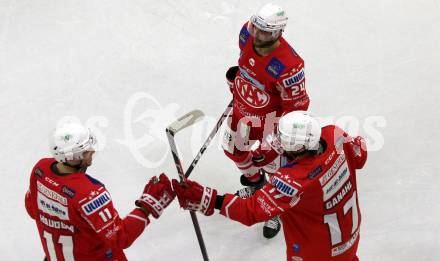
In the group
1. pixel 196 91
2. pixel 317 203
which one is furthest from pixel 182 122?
pixel 196 91

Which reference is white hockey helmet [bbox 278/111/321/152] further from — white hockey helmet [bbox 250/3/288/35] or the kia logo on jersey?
the kia logo on jersey

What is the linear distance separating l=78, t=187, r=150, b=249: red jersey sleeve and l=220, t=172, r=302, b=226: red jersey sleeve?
503mm

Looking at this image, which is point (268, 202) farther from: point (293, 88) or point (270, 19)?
point (270, 19)

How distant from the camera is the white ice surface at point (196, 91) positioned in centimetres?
435

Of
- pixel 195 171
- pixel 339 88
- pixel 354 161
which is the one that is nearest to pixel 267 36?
pixel 354 161

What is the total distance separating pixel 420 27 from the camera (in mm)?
5988

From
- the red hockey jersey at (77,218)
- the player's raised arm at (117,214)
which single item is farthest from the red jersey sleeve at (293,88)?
the red hockey jersey at (77,218)

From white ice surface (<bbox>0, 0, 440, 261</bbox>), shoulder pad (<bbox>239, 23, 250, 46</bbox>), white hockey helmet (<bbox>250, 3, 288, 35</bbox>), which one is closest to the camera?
white hockey helmet (<bbox>250, 3, 288, 35</bbox>)

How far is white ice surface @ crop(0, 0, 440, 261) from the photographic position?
14.3 ft

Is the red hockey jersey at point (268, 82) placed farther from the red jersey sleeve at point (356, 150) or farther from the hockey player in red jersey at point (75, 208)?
the hockey player in red jersey at point (75, 208)

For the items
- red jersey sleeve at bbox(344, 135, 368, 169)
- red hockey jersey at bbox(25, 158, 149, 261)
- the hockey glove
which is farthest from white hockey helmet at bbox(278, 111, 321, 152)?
the hockey glove

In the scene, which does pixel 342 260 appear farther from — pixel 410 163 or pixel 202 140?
pixel 202 140

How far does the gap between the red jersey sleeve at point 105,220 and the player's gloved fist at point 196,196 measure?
0.31 meters

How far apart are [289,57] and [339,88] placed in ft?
5.62
